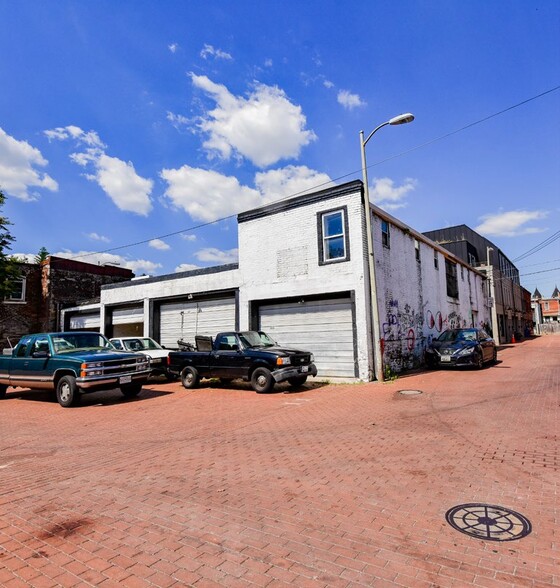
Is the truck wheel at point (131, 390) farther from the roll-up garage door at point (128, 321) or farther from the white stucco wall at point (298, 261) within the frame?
the roll-up garage door at point (128, 321)

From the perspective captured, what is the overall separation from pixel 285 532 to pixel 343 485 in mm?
1214

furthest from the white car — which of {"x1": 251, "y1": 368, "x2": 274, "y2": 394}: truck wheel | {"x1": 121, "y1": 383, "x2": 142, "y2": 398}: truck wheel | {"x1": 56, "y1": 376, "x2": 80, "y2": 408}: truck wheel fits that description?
{"x1": 251, "y1": 368, "x2": 274, "y2": 394}: truck wheel

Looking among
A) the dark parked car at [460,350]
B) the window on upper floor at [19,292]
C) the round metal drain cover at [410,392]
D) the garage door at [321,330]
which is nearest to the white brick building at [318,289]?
the garage door at [321,330]

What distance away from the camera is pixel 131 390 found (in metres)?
11.2

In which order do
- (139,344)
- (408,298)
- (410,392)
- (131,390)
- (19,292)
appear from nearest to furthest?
(410,392) < (131,390) < (139,344) < (408,298) < (19,292)

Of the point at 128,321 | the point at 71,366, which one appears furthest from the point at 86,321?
the point at 71,366

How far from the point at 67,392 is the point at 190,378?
3900mm

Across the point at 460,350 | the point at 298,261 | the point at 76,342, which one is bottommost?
the point at 460,350

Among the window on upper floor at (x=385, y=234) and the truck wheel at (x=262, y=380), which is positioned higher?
the window on upper floor at (x=385, y=234)

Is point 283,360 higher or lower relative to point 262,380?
higher

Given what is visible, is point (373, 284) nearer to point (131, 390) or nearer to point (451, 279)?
point (131, 390)

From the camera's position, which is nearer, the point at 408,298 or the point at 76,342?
the point at 76,342

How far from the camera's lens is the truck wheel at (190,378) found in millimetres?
12858

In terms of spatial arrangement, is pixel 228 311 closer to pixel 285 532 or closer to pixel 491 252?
pixel 285 532
